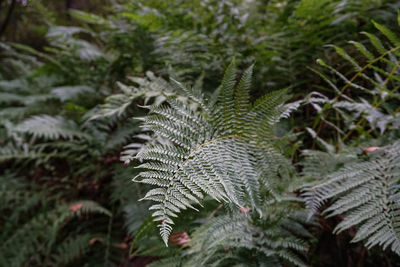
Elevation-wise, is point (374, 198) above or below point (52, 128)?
above

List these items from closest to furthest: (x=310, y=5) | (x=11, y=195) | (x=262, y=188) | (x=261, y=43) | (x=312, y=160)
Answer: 1. (x=262, y=188)
2. (x=312, y=160)
3. (x=310, y=5)
4. (x=261, y=43)
5. (x=11, y=195)

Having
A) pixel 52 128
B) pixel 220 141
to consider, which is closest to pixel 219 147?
pixel 220 141

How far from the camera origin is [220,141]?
76 centimetres

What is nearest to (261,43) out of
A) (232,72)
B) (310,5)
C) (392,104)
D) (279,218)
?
(310,5)

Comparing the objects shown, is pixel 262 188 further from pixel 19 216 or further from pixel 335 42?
pixel 19 216

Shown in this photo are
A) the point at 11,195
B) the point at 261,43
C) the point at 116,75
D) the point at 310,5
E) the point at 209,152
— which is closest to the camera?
the point at 209,152

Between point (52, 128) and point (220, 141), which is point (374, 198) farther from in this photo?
point (52, 128)

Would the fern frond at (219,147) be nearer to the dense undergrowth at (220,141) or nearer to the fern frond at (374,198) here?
the dense undergrowth at (220,141)

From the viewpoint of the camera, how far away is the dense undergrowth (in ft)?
2.46

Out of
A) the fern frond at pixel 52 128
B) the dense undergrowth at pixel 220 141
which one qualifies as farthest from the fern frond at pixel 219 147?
the fern frond at pixel 52 128

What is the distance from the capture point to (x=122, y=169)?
164 cm

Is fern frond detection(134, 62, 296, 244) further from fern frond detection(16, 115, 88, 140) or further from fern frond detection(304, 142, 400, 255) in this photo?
fern frond detection(16, 115, 88, 140)

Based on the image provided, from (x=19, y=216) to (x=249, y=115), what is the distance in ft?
6.32

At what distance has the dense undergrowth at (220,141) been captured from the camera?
75 centimetres
